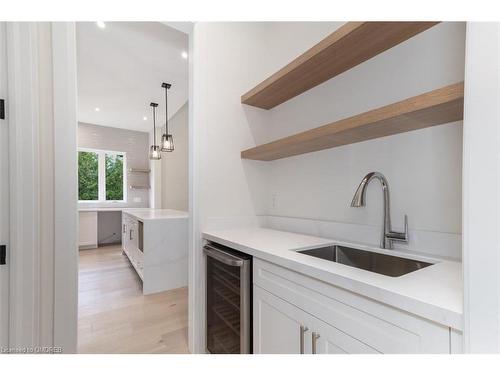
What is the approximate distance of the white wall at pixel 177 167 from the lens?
417 centimetres

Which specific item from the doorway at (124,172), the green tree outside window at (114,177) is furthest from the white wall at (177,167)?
the green tree outside window at (114,177)

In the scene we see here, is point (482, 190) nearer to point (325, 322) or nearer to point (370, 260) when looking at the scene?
point (325, 322)

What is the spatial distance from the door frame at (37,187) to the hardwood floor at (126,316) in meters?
0.81

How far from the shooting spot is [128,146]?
18.2ft

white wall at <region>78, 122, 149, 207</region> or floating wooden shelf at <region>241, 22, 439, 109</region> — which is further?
white wall at <region>78, 122, 149, 207</region>

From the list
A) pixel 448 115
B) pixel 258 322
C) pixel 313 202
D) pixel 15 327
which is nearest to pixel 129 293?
pixel 15 327

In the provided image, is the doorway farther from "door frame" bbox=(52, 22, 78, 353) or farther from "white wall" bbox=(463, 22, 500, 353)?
"white wall" bbox=(463, 22, 500, 353)

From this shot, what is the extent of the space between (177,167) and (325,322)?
13.6ft

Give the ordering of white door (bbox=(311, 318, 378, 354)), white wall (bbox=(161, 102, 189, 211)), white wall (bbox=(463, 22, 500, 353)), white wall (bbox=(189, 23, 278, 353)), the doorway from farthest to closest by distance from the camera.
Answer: white wall (bbox=(161, 102, 189, 211)), the doorway, white wall (bbox=(189, 23, 278, 353)), white door (bbox=(311, 318, 378, 354)), white wall (bbox=(463, 22, 500, 353))

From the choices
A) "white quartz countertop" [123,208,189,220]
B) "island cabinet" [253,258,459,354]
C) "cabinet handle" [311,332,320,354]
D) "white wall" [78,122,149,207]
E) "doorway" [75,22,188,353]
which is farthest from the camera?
"white wall" [78,122,149,207]

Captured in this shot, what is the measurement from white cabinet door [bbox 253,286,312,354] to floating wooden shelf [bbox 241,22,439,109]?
1292mm

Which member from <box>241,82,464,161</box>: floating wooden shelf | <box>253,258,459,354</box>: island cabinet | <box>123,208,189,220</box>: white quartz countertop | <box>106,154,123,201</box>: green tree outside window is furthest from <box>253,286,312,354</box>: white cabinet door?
<box>106,154,123,201</box>: green tree outside window

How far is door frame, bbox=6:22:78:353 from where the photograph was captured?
0.94 metres

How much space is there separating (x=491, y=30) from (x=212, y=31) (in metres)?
1.69
